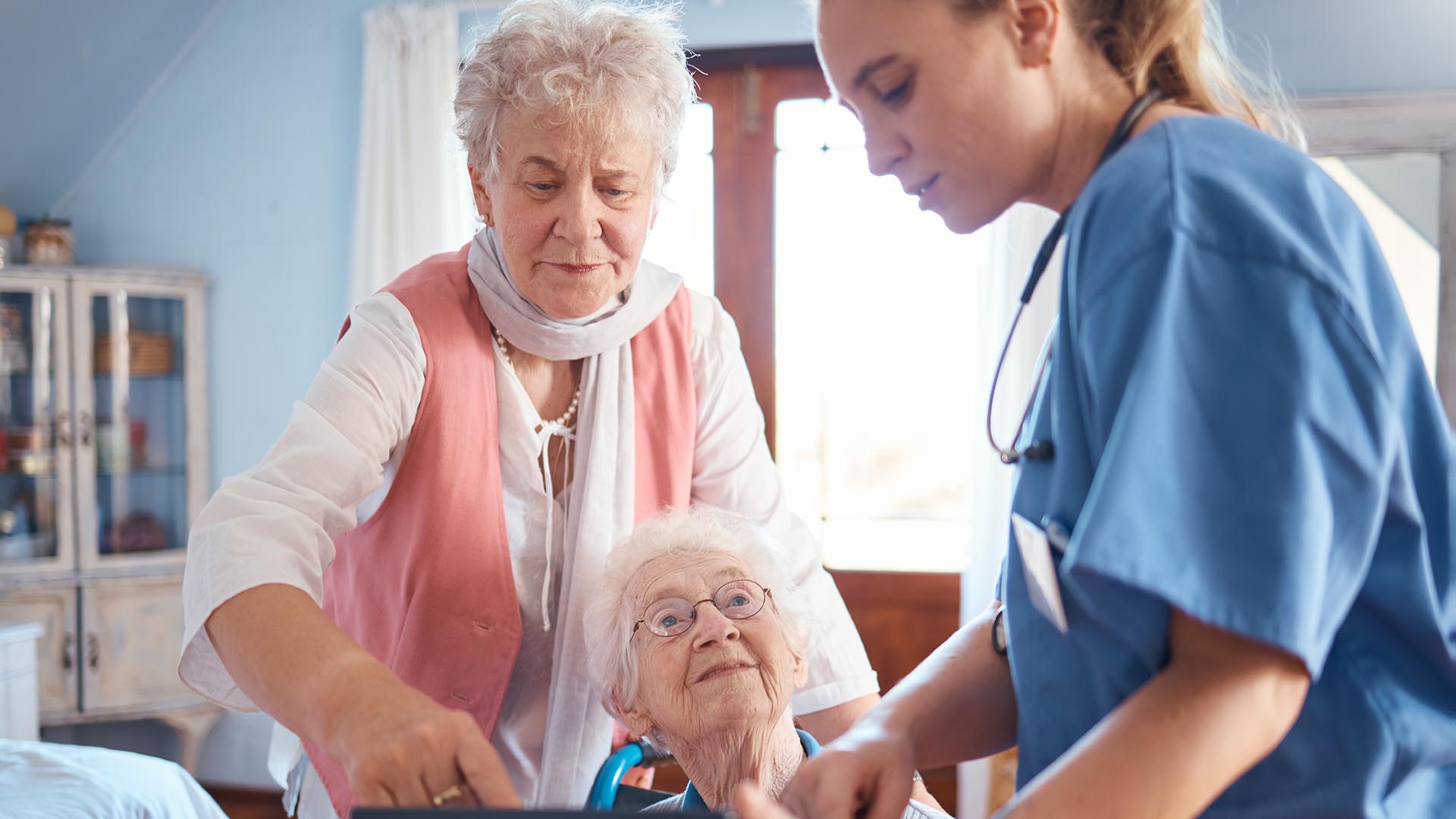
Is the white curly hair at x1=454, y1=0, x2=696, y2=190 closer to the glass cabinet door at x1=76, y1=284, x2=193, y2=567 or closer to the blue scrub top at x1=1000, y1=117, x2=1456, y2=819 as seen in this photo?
the blue scrub top at x1=1000, y1=117, x2=1456, y2=819

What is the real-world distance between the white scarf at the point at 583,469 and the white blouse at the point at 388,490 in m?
0.04

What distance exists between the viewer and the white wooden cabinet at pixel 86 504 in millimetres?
3621

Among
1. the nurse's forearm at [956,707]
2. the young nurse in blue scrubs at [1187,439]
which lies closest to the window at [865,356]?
the nurse's forearm at [956,707]

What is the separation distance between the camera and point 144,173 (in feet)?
13.6

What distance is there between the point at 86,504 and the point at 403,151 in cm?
169

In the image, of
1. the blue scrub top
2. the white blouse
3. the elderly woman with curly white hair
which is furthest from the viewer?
the elderly woman with curly white hair

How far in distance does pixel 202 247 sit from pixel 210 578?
3596mm

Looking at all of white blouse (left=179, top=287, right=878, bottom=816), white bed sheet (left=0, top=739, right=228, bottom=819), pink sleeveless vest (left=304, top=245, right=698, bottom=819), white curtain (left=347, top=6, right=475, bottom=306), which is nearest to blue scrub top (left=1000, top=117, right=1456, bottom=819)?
white blouse (left=179, top=287, right=878, bottom=816)

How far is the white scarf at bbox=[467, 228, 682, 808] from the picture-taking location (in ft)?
4.68

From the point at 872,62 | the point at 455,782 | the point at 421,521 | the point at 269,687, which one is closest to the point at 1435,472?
the point at 872,62

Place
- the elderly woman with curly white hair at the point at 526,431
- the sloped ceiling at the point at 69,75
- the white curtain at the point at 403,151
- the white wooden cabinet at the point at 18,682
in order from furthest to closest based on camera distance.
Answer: the white curtain at the point at 403,151 → the sloped ceiling at the point at 69,75 → the white wooden cabinet at the point at 18,682 → the elderly woman with curly white hair at the point at 526,431

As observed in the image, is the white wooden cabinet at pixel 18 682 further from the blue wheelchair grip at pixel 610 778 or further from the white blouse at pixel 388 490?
the blue wheelchair grip at pixel 610 778

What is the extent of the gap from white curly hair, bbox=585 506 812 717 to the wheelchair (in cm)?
7

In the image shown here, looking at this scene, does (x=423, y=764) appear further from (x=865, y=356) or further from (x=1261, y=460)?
(x=865, y=356)
